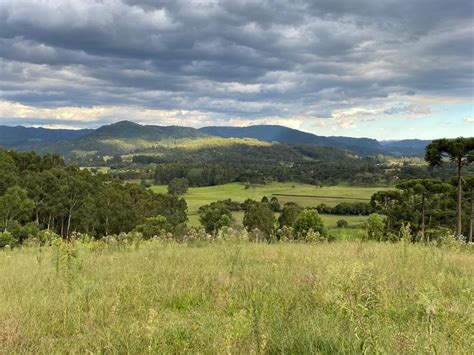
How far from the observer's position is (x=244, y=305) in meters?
5.76

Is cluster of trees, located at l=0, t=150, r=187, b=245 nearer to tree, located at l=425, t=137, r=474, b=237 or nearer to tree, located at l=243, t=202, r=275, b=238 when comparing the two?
tree, located at l=243, t=202, r=275, b=238

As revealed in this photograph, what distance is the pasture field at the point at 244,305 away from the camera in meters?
4.06

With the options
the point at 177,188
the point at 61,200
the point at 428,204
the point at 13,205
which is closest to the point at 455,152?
the point at 428,204

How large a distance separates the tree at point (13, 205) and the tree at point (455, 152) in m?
42.2

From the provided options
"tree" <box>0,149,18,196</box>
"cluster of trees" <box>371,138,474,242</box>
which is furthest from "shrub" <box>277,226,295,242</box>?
"tree" <box>0,149,18,196</box>

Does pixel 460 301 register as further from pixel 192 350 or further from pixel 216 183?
pixel 216 183

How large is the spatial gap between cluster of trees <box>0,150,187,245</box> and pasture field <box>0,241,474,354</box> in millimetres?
43639

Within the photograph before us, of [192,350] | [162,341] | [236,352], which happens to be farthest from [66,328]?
[236,352]

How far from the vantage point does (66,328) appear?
510 centimetres

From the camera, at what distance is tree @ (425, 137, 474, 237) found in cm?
2662

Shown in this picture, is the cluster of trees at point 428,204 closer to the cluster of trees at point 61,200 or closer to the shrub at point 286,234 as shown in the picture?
the shrub at point 286,234

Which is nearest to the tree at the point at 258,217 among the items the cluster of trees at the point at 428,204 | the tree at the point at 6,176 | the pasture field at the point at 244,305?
the cluster of trees at the point at 428,204

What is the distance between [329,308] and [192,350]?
2.25 metres

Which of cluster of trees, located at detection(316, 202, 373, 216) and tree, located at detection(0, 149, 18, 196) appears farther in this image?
cluster of trees, located at detection(316, 202, 373, 216)
